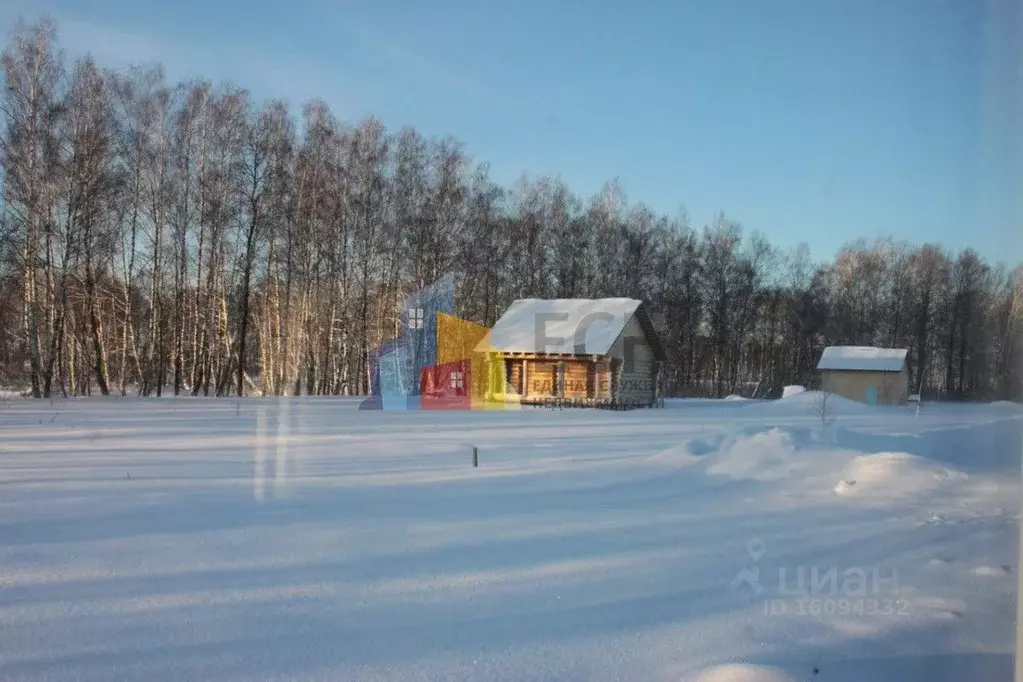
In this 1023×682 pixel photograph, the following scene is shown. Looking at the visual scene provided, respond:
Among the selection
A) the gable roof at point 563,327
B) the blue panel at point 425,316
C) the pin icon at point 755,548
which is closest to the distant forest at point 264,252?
the blue panel at point 425,316

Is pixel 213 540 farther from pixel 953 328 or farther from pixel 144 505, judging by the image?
pixel 953 328

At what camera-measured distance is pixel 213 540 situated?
499cm

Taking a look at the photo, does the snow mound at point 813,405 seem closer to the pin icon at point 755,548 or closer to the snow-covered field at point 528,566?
the snow-covered field at point 528,566

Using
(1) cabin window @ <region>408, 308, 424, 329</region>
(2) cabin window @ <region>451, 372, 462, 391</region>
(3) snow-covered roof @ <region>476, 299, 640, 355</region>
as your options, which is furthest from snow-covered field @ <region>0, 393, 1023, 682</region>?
(1) cabin window @ <region>408, 308, 424, 329</region>

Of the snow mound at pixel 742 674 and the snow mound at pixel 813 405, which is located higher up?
the snow mound at pixel 742 674

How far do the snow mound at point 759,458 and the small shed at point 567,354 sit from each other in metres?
14.9

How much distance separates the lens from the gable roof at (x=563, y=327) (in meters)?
24.4

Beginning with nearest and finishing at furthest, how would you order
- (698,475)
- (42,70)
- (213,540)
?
(213,540)
(698,475)
(42,70)

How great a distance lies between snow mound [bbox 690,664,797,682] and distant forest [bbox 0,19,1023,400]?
34.3 feet

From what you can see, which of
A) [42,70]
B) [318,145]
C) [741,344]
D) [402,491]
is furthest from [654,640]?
[741,344]

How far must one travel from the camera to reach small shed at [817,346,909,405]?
17927 millimetres

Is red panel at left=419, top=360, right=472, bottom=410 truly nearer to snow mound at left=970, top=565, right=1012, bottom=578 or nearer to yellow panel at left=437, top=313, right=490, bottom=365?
yellow panel at left=437, top=313, right=490, bottom=365

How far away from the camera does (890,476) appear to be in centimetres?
664

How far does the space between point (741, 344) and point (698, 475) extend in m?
28.4
